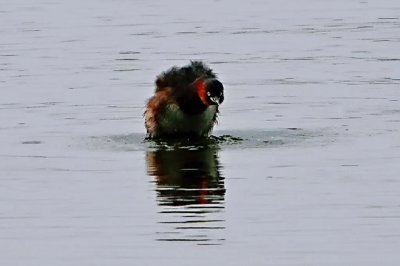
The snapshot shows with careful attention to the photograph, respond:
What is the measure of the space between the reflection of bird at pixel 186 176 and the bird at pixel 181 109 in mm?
820

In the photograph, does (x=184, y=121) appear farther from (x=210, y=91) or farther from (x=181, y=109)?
(x=210, y=91)

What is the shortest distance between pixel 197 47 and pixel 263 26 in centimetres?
A: 401

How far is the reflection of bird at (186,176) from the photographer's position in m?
18.8

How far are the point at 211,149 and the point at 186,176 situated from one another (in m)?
2.38

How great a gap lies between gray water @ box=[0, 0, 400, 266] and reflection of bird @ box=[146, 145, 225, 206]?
34mm

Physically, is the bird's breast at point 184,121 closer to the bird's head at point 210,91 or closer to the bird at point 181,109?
the bird at point 181,109

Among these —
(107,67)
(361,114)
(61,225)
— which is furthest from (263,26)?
(61,225)

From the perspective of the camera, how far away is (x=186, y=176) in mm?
20500

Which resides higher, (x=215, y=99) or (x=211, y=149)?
(x=215, y=99)

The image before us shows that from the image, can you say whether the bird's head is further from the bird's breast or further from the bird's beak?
the bird's breast

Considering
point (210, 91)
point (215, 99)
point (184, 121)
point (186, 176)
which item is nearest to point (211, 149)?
point (215, 99)

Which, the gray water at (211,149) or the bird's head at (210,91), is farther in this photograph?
the bird's head at (210,91)

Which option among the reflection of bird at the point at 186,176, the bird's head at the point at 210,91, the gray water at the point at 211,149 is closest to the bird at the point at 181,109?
the bird's head at the point at 210,91

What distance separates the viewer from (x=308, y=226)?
16.8 metres
